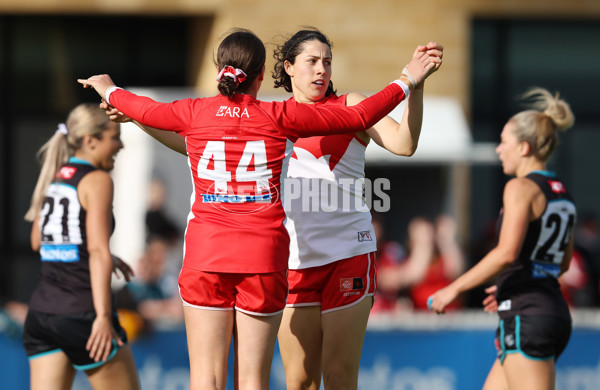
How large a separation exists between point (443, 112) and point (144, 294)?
4982mm

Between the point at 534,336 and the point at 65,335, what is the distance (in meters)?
2.46

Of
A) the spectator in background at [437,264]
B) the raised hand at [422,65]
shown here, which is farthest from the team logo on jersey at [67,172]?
the spectator in background at [437,264]

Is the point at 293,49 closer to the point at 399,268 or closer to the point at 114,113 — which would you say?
the point at 114,113

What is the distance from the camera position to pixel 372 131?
4.39 meters

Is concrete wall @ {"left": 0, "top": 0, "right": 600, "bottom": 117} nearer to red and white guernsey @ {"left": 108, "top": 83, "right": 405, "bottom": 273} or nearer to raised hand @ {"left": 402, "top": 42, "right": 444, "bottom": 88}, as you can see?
raised hand @ {"left": 402, "top": 42, "right": 444, "bottom": 88}

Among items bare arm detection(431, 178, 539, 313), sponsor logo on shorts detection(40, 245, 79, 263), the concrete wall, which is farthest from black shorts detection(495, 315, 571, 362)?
the concrete wall

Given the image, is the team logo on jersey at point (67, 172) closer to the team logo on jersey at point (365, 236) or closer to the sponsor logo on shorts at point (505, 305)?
the team logo on jersey at point (365, 236)

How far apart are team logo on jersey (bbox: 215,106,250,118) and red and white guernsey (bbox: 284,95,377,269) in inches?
30.3

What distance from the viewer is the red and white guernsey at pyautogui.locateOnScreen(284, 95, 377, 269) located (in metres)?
4.42

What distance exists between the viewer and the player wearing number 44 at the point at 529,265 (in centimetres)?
453

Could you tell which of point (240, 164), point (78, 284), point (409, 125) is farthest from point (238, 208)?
point (78, 284)

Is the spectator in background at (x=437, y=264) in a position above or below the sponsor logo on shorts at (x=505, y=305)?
below

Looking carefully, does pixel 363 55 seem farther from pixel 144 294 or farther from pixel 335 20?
pixel 144 294

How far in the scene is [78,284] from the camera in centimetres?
464
